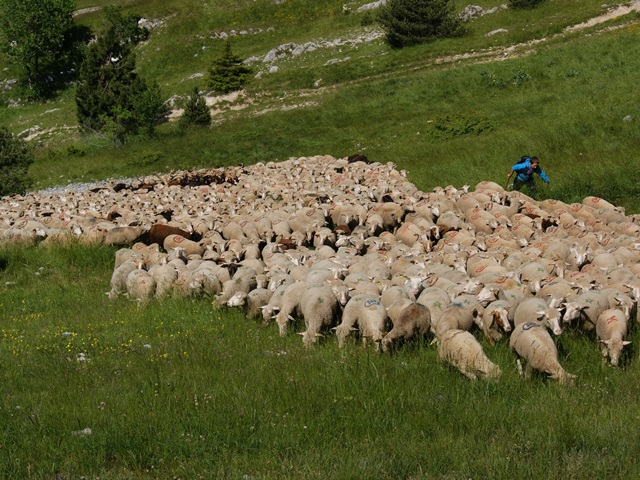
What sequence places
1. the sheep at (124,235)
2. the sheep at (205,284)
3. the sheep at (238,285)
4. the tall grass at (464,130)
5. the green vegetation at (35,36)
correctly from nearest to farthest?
the sheep at (238,285) < the sheep at (205,284) < the sheep at (124,235) < the tall grass at (464,130) < the green vegetation at (35,36)

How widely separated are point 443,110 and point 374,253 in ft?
81.5

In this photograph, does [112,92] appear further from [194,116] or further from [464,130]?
[464,130]

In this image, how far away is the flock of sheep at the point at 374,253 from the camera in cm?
1128

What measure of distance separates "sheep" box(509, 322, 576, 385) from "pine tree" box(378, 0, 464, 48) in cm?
5215

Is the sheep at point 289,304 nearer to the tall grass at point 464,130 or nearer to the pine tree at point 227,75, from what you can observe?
the tall grass at point 464,130

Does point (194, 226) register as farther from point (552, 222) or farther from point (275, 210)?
point (552, 222)

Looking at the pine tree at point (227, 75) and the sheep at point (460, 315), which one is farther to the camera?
the pine tree at point (227, 75)

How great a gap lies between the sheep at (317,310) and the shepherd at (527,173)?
1415 centimetres

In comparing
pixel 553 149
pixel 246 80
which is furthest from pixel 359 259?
pixel 246 80

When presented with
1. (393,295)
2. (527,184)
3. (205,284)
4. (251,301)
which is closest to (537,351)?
(393,295)

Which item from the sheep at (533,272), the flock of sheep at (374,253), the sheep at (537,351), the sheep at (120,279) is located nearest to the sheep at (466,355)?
the flock of sheep at (374,253)

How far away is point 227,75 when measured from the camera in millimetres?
58719

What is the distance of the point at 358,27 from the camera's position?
75.9 meters

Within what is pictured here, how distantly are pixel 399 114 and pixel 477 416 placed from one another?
1346 inches
